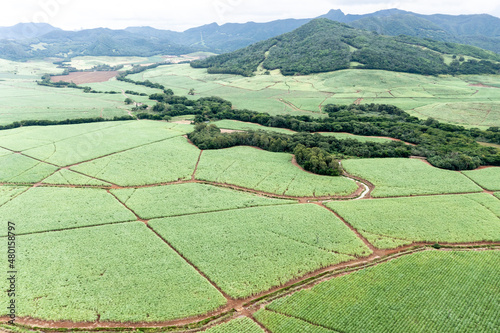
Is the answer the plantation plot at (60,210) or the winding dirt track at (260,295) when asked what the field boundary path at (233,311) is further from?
the plantation plot at (60,210)

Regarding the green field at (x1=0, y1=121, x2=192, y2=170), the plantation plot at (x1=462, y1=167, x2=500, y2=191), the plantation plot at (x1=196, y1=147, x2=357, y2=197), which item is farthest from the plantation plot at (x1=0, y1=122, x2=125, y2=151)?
the plantation plot at (x1=462, y1=167, x2=500, y2=191)

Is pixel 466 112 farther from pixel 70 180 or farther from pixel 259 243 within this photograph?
pixel 70 180

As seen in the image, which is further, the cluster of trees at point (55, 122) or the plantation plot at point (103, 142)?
the cluster of trees at point (55, 122)

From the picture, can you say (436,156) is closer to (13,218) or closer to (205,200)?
(205,200)

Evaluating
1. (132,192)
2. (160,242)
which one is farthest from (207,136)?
(160,242)

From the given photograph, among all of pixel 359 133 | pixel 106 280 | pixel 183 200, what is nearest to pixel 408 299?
pixel 106 280

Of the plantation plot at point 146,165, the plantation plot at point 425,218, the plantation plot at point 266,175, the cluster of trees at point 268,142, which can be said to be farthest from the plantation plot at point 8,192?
the plantation plot at point 425,218

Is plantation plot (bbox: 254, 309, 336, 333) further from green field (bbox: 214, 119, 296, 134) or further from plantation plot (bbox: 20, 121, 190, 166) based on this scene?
green field (bbox: 214, 119, 296, 134)
